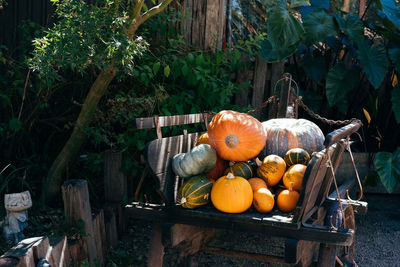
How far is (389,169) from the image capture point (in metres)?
4.25

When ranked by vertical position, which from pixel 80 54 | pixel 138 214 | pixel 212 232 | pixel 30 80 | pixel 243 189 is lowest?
pixel 212 232

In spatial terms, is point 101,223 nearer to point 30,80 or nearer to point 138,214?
point 138,214

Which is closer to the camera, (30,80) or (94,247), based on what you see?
(94,247)

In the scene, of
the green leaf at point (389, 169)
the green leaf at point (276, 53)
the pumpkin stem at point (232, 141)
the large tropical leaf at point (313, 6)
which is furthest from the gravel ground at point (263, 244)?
the large tropical leaf at point (313, 6)

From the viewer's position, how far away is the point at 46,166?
392cm

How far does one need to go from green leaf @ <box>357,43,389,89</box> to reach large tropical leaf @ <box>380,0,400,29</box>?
320 mm

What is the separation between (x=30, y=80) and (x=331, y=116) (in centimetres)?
359

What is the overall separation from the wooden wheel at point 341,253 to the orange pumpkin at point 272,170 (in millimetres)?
452

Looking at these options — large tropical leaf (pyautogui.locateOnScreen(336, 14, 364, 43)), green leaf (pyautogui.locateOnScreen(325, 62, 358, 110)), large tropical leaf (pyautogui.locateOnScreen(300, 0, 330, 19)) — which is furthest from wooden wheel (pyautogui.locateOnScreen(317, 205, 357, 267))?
large tropical leaf (pyautogui.locateOnScreen(300, 0, 330, 19))

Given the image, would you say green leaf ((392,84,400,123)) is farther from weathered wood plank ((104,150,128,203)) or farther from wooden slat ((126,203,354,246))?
weathered wood plank ((104,150,128,203))

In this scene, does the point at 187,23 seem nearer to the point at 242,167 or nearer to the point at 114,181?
the point at 114,181

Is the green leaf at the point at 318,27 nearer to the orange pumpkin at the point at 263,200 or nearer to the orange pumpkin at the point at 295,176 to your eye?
the orange pumpkin at the point at 295,176

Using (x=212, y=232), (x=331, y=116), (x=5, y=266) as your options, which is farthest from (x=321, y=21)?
(x=5, y=266)

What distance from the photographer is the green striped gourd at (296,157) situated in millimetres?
2611
